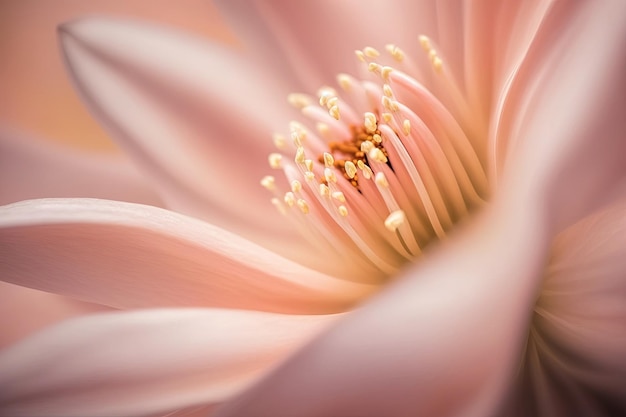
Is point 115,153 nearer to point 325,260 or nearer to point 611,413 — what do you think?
point 325,260

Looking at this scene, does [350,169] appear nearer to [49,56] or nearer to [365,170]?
[365,170]

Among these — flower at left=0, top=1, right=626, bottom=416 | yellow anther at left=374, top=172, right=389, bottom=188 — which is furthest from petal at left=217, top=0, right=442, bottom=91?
yellow anther at left=374, top=172, right=389, bottom=188

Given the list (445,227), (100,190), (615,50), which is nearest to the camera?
(615,50)

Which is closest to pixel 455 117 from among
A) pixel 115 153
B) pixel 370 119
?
pixel 370 119


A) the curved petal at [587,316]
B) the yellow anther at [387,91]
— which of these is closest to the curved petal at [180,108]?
the yellow anther at [387,91]

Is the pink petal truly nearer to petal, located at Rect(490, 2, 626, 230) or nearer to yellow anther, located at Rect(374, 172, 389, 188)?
petal, located at Rect(490, 2, 626, 230)

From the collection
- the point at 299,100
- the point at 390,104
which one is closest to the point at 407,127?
the point at 390,104
